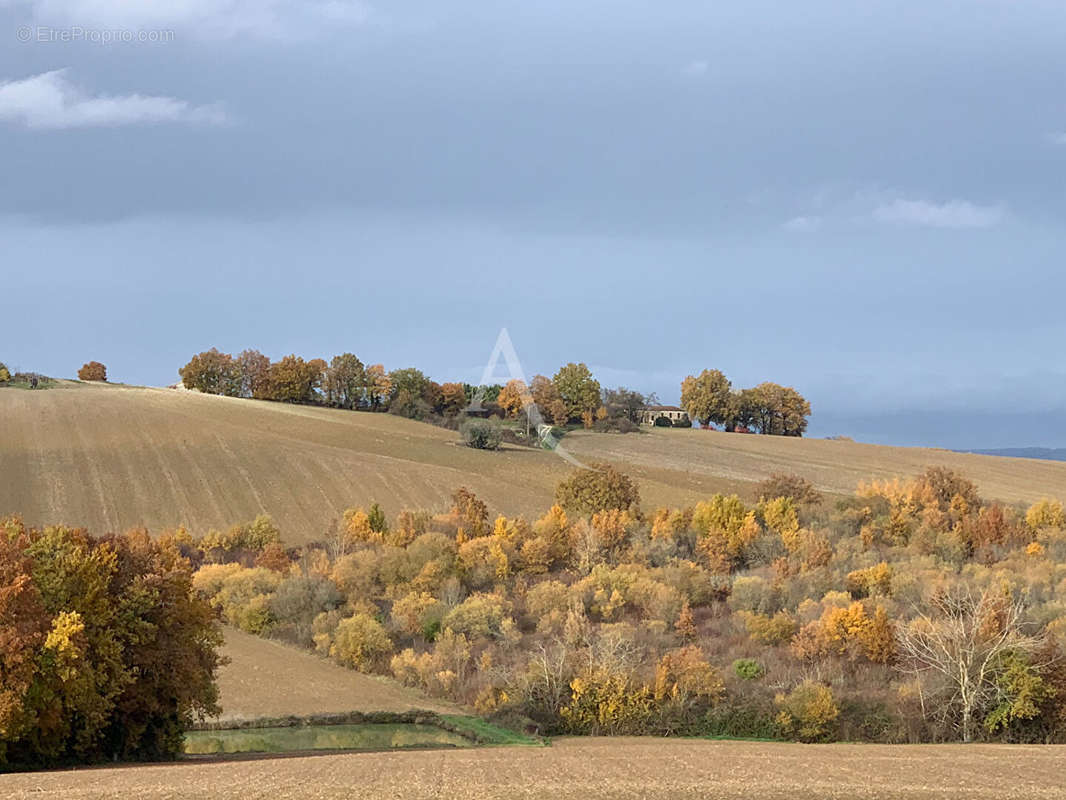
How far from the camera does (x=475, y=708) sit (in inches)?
2034

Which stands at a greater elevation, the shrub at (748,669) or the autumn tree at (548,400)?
the autumn tree at (548,400)

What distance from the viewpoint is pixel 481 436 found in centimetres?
11162

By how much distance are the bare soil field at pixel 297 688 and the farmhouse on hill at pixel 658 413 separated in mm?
92403

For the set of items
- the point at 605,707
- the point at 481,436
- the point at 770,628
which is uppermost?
the point at 481,436

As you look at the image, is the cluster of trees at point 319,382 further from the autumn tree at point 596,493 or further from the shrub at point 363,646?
the shrub at point 363,646

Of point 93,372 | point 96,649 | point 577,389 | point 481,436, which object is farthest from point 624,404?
point 96,649

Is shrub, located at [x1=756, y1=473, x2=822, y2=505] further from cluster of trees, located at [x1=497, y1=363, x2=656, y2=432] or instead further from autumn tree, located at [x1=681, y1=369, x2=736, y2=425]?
autumn tree, located at [x1=681, y1=369, x2=736, y2=425]

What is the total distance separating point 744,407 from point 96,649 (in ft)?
407

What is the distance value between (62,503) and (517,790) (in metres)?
60.4

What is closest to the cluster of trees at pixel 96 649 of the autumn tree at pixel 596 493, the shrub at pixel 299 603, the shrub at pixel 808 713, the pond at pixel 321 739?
the pond at pixel 321 739

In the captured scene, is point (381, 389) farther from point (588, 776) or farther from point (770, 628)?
point (588, 776)

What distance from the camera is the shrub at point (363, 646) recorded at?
59250mm

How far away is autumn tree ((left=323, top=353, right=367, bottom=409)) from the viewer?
141 meters

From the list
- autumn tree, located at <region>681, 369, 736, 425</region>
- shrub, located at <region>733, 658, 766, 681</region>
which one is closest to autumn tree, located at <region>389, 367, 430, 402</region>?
autumn tree, located at <region>681, 369, 736, 425</region>
